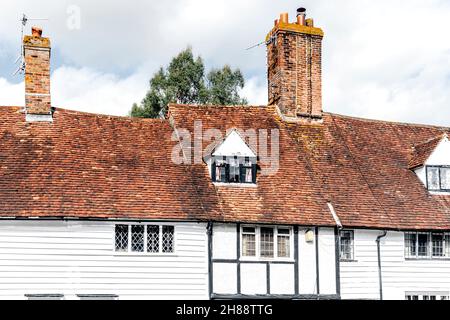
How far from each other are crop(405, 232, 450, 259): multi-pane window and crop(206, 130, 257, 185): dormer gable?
18.0 ft

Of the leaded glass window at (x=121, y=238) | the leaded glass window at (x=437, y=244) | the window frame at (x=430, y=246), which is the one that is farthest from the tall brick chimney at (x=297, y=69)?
the leaded glass window at (x=121, y=238)

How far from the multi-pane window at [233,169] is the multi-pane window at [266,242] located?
6.12ft

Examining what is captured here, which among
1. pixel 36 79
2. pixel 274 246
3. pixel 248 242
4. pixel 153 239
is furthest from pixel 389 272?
pixel 36 79

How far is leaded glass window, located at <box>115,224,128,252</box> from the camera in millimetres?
20125

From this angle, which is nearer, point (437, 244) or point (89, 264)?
point (89, 264)

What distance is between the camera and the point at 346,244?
22.2 metres

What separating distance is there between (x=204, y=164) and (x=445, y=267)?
854 centimetres

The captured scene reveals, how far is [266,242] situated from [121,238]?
14.2 ft

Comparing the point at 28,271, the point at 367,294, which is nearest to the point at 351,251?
the point at 367,294

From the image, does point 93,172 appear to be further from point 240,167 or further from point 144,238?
point 240,167

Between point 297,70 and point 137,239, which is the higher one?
point 297,70

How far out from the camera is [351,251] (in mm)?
22156
